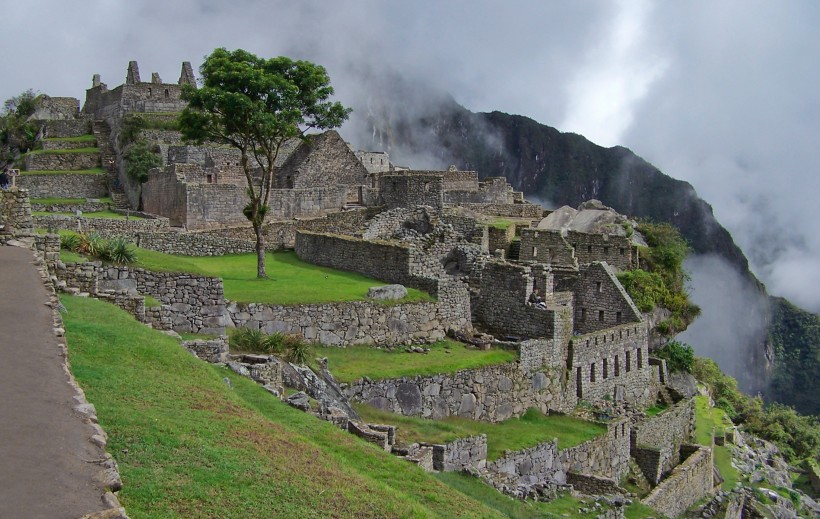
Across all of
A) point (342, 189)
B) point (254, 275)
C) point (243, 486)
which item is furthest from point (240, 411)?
point (342, 189)

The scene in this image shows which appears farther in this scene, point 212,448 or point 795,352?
point 795,352

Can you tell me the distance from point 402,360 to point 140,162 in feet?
73.4

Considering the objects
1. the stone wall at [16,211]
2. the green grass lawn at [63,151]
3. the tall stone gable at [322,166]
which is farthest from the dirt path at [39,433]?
the green grass lawn at [63,151]

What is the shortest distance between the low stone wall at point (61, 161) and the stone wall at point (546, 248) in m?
23.8

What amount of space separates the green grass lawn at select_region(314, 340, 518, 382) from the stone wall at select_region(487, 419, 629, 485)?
9.01 feet

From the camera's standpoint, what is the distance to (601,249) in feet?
115

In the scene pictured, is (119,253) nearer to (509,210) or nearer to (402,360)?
(402,360)

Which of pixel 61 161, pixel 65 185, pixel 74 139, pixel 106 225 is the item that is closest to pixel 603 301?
pixel 106 225

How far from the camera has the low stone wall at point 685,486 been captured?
27.1 meters

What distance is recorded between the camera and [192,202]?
3488 centimetres

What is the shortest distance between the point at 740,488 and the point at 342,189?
1969 cm

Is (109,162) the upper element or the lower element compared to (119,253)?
upper

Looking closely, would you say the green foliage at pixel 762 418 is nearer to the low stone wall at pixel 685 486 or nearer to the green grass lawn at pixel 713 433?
the green grass lawn at pixel 713 433

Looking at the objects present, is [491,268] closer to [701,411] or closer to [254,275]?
[254,275]
